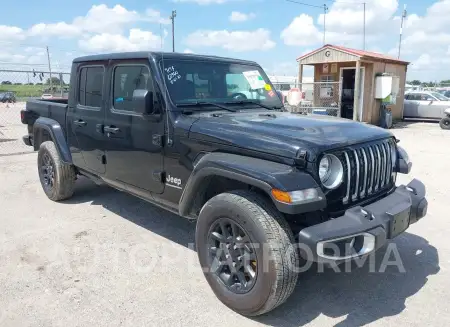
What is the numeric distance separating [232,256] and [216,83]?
71.3 inches

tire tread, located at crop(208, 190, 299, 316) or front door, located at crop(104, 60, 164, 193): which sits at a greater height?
front door, located at crop(104, 60, 164, 193)

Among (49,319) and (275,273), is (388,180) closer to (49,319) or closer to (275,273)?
(275,273)

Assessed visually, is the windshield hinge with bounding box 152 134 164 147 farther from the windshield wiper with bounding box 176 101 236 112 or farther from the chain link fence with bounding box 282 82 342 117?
the chain link fence with bounding box 282 82 342 117

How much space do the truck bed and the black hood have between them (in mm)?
2506

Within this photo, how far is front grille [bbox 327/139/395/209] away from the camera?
117 inches

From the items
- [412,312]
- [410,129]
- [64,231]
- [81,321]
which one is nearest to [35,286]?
[81,321]

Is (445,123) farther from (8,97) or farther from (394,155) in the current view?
(8,97)

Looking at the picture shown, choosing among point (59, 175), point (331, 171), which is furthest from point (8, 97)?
point (331, 171)

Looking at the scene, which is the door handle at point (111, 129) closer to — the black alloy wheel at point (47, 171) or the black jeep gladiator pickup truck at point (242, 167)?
the black jeep gladiator pickup truck at point (242, 167)

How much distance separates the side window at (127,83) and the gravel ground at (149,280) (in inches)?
59.2

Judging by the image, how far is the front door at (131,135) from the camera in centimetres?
377

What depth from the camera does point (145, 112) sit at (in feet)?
11.7

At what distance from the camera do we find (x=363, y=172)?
10.3ft

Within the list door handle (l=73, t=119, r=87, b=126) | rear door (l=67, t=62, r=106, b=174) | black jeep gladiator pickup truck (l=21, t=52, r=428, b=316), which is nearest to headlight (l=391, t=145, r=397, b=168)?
black jeep gladiator pickup truck (l=21, t=52, r=428, b=316)
